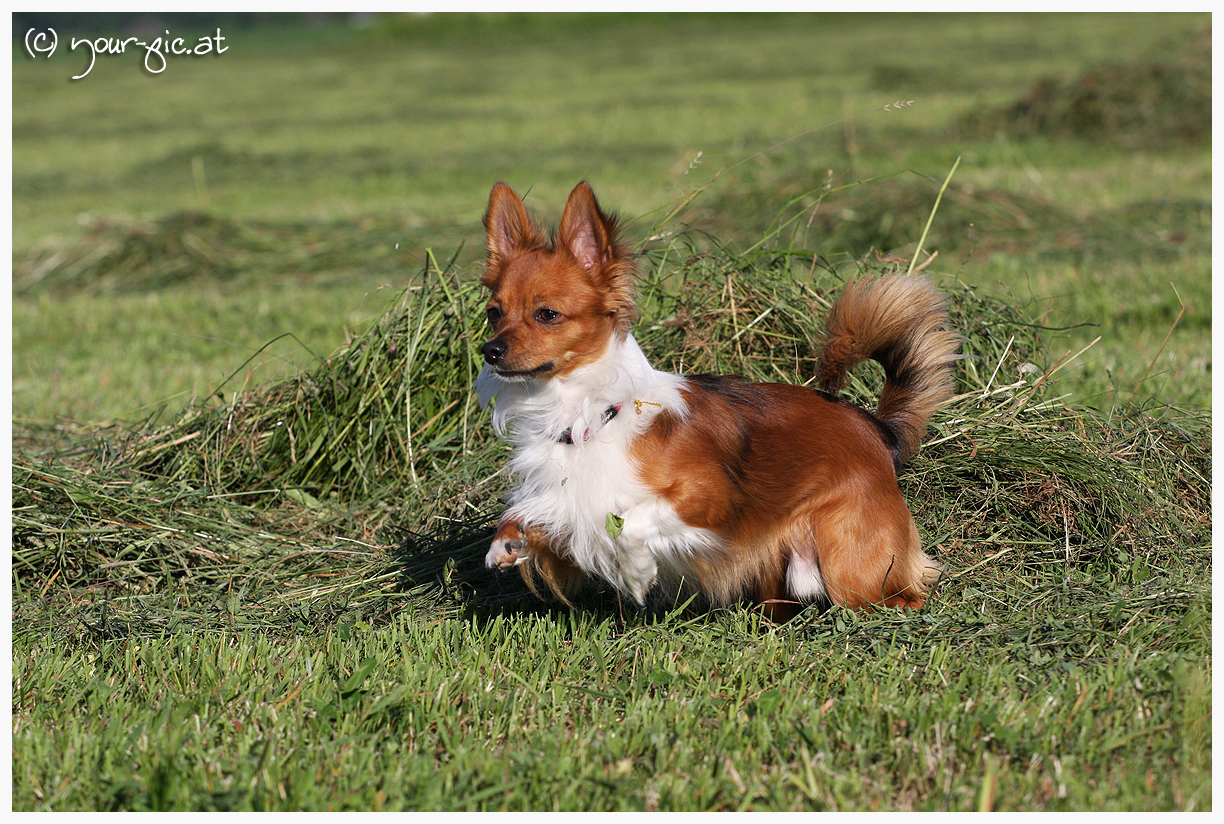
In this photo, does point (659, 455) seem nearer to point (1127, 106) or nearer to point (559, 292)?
point (559, 292)

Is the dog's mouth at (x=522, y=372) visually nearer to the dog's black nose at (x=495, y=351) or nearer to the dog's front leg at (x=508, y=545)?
the dog's black nose at (x=495, y=351)

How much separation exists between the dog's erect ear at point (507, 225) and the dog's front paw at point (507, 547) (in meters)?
0.82

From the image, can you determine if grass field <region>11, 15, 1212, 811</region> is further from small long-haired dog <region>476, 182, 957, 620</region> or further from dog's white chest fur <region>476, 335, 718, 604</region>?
dog's white chest fur <region>476, 335, 718, 604</region>

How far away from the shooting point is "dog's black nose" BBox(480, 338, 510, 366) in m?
3.22

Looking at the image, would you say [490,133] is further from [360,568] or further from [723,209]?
[360,568]

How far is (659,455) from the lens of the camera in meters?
3.35

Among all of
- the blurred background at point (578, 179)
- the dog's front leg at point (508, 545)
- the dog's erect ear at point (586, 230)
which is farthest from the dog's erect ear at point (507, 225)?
the blurred background at point (578, 179)

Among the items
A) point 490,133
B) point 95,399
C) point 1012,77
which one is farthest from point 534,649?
point 1012,77

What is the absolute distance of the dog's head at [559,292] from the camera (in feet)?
10.8

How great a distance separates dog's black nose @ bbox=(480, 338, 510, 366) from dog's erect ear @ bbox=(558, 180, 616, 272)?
1.22 feet

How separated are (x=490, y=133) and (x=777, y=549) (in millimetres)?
16709

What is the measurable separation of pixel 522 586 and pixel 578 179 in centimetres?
1122
